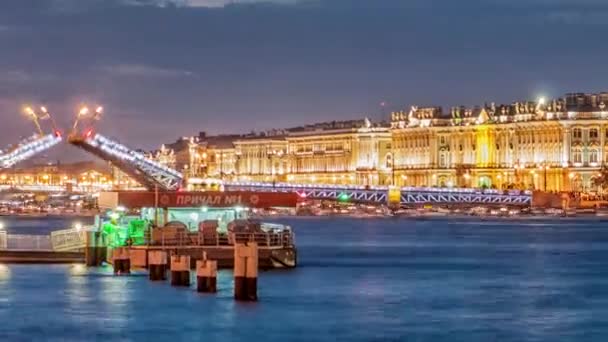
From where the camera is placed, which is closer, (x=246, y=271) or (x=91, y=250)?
(x=246, y=271)

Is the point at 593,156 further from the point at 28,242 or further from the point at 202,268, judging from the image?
the point at 202,268

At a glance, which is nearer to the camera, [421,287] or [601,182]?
[421,287]

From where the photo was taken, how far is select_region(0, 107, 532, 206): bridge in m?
102

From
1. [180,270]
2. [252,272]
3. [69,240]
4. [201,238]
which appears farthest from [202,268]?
[69,240]

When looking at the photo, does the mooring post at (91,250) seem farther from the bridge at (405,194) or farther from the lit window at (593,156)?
the lit window at (593,156)

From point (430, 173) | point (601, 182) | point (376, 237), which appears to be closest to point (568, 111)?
point (601, 182)

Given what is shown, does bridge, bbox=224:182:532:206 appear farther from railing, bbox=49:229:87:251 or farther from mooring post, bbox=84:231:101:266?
mooring post, bbox=84:231:101:266

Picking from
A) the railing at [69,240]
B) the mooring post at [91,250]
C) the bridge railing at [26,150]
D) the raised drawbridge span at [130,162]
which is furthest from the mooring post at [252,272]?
the bridge railing at [26,150]

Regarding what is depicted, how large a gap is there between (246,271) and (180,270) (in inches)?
232

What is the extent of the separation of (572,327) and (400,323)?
3.93 metres

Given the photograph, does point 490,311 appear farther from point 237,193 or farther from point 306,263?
point 306,263

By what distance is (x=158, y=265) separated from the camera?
5403 centimetres

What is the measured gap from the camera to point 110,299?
50531 mm

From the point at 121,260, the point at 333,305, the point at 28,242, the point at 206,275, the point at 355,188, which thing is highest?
the point at 355,188
